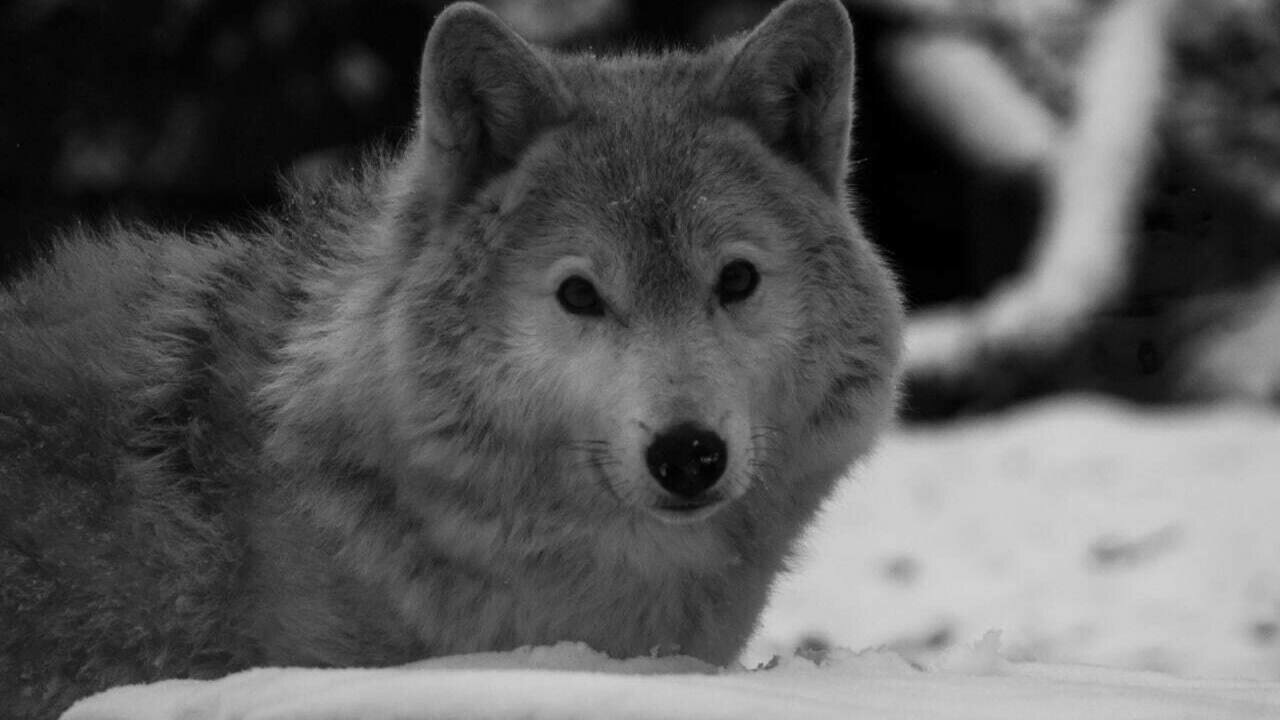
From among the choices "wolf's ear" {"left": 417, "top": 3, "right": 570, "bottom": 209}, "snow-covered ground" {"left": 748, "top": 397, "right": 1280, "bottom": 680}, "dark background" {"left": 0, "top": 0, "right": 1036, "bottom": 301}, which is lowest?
"wolf's ear" {"left": 417, "top": 3, "right": 570, "bottom": 209}

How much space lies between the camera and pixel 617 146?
3.77 m

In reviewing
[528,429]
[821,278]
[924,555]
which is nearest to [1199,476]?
[924,555]

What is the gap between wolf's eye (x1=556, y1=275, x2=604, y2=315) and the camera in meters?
3.64

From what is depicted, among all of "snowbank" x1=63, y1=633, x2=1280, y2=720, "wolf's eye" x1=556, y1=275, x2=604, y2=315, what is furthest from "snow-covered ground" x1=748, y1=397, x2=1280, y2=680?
"snowbank" x1=63, y1=633, x2=1280, y2=720

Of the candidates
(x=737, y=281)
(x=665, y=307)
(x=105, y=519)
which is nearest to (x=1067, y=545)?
(x=737, y=281)

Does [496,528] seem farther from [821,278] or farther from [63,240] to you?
[63,240]

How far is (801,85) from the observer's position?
409 cm

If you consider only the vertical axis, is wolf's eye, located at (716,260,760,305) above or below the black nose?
above

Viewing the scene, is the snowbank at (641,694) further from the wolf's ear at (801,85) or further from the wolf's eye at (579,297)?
the wolf's ear at (801,85)

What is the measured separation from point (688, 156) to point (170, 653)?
63.0 inches

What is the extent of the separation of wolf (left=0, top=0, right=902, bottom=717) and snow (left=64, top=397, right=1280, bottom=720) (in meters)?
0.51

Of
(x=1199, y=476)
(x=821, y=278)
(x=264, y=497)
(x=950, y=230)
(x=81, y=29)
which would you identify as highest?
(x=950, y=230)

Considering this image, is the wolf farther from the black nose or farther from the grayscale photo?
the black nose

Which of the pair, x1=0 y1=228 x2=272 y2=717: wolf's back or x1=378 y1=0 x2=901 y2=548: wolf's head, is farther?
x1=0 y1=228 x2=272 y2=717: wolf's back
